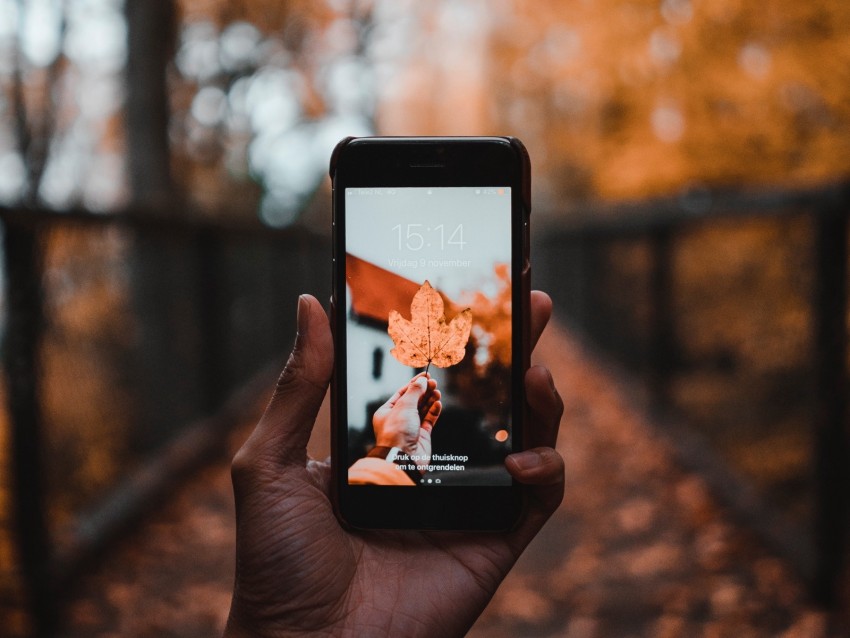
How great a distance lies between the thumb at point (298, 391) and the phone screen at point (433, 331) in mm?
98

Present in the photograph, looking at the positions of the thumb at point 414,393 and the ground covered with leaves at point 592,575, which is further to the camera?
the ground covered with leaves at point 592,575

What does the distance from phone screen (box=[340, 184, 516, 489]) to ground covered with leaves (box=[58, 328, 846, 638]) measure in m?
1.82

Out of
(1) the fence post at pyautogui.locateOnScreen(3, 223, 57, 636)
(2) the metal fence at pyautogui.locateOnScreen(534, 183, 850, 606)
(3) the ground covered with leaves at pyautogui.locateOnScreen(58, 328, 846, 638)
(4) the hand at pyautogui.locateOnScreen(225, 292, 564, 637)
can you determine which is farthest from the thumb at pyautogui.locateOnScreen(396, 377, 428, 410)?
(2) the metal fence at pyautogui.locateOnScreen(534, 183, 850, 606)

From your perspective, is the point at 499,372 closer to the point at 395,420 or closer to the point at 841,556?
the point at 395,420

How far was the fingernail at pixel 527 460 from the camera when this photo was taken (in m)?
1.69

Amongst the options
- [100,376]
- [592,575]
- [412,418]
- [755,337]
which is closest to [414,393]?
[412,418]

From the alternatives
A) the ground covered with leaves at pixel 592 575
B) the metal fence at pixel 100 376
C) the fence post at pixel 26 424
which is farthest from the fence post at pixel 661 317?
the fence post at pixel 26 424

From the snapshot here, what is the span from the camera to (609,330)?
10055mm

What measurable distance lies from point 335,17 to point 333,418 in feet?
50.9

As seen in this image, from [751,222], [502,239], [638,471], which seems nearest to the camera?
[502,239]

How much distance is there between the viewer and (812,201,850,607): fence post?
351cm

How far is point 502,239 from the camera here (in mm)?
1832

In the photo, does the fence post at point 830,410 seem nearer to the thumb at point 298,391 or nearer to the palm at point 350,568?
the palm at point 350,568

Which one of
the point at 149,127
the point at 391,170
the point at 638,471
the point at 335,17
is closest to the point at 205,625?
the point at 391,170
